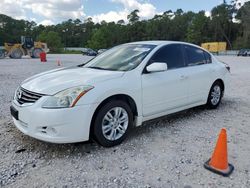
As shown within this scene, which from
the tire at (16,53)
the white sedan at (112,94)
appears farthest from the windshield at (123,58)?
the tire at (16,53)

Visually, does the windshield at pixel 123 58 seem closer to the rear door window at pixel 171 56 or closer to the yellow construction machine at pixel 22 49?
the rear door window at pixel 171 56

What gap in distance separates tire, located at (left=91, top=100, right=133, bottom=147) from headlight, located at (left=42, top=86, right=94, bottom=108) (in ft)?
1.25

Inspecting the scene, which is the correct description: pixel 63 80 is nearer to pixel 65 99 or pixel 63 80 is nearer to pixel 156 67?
pixel 65 99

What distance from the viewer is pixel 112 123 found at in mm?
3355

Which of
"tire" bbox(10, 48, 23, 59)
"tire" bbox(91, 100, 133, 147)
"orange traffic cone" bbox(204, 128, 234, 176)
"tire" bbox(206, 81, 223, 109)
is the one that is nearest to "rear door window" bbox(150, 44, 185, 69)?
"tire" bbox(91, 100, 133, 147)

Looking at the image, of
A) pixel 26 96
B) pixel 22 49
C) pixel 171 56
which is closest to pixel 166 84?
pixel 171 56

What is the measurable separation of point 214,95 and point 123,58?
2.48 meters

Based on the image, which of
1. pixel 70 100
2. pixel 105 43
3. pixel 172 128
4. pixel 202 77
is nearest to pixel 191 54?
pixel 202 77

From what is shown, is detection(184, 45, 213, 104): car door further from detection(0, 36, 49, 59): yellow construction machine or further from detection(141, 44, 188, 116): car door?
detection(0, 36, 49, 59): yellow construction machine

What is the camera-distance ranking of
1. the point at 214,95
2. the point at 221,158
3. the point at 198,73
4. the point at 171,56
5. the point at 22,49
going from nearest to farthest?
the point at 221,158 → the point at 171,56 → the point at 198,73 → the point at 214,95 → the point at 22,49

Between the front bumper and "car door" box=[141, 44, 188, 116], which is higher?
"car door" box=[141, 44, 188, 116]

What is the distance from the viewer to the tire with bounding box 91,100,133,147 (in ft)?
10.4

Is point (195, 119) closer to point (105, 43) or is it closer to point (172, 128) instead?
point (172, 128)

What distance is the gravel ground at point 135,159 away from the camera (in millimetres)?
2631
